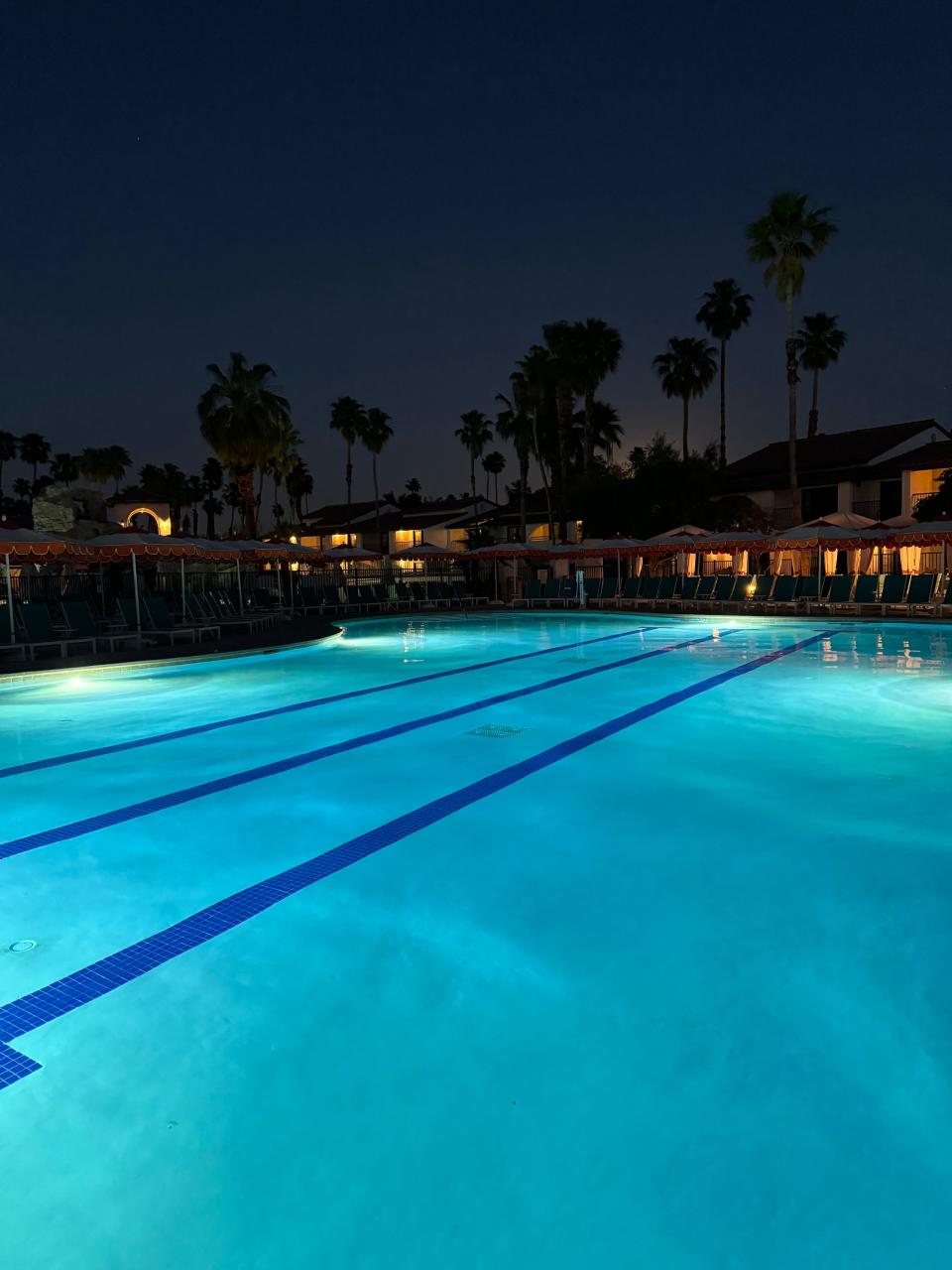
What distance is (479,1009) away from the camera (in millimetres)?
3479

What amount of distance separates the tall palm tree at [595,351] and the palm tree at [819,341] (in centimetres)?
1319

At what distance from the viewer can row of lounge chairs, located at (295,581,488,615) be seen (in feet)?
97.8

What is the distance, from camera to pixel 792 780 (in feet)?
22.8

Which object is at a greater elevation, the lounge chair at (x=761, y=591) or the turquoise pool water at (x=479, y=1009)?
the lounge chair at (x=761, y=591)

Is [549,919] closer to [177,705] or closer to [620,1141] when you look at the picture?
[620,1141]

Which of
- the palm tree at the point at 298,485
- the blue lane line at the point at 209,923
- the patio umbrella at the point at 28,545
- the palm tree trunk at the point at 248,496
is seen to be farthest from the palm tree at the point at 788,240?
the palm tree at the point at 298,485

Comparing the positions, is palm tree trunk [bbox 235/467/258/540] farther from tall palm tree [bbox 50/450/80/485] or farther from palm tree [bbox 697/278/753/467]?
tall palm tree [bbox 50/450/80/485]

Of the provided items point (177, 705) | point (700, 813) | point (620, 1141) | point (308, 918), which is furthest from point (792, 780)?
point (177, 705)

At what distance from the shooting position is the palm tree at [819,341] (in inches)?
1976

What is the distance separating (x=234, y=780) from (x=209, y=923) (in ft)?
9.80

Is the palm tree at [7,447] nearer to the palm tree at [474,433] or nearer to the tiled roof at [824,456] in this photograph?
the palm tree at [474,433]

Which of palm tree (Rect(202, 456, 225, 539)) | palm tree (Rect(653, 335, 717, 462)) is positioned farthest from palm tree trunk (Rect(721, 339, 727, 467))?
palm tree (Rect(202, 456, 225, 539))

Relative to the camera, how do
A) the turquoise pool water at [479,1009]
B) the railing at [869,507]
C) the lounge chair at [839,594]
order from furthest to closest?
Answer: 1. the railing at [869,507]
2. the lounge chair at [839,594]
3. the turquoise pool water at [479,1009]

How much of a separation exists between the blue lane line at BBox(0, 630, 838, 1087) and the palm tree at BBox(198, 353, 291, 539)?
26.5 meters
